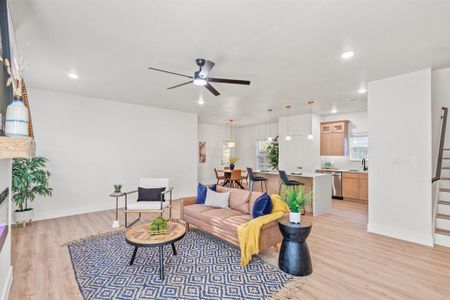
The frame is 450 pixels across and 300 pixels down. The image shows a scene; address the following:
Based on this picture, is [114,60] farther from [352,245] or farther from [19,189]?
[352,245]

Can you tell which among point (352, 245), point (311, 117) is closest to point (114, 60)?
point (352, 245)

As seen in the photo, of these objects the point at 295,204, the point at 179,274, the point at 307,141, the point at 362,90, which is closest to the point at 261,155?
the point at 307,141

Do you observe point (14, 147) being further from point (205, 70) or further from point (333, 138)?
point (333, 138)

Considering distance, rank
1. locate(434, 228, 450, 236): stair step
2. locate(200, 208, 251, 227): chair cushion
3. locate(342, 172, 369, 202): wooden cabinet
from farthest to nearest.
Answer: locate(342, 172, 369, 202): wooden cabinet, locate(434, 228, 450, 236): stair step, locate(200, 208, 251, 227): chair cushion

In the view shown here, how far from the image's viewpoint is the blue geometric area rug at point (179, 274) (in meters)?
2.23

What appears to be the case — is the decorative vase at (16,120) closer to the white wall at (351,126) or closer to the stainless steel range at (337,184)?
the stainless steel range at (337,184)

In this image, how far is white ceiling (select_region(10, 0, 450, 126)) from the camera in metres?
2.09

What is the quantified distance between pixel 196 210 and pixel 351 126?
5.97 meters

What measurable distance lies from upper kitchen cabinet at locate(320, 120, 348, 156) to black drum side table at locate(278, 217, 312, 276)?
17.3ft

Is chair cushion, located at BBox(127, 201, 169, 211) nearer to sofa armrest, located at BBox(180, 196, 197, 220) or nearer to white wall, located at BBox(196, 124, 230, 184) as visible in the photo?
sofa armrest, located at BBox(180, 196, 197, 220)

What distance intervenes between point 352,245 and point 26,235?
5382 millimetres

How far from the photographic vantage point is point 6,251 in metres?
2.27

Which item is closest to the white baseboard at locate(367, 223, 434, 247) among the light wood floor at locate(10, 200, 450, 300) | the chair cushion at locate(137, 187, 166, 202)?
the light wood floor at locate(10, 200, 450, 300)

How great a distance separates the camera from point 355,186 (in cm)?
652
